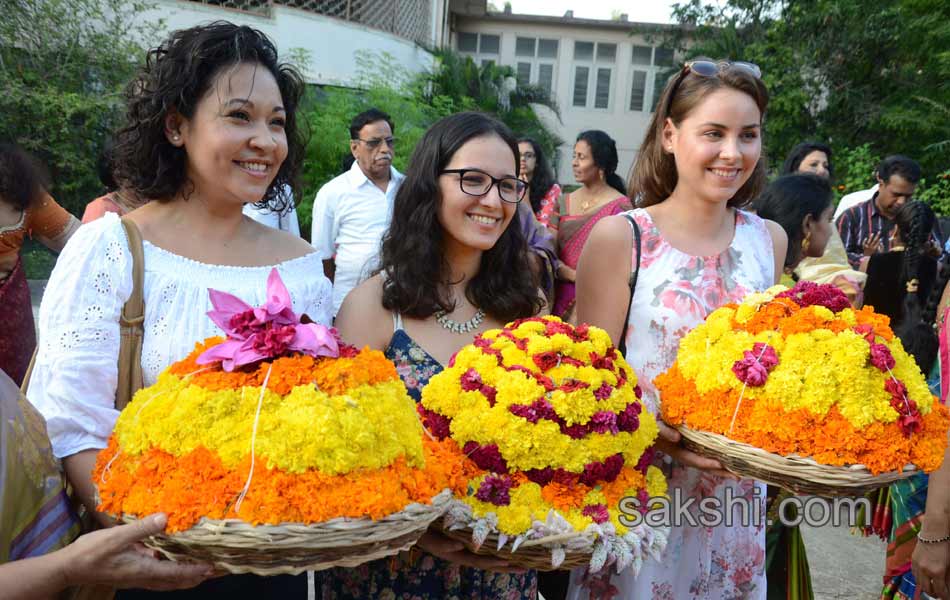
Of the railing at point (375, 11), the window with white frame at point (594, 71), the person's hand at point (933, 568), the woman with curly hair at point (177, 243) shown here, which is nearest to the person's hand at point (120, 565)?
the woman with curly hair at point (177, 243)

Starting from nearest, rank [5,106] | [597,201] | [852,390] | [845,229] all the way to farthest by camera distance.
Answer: [852,390]
[597,201]
[845,229]
[5,106]

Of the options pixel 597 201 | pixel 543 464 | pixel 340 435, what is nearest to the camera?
pixel 340 435

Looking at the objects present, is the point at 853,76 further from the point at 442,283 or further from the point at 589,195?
the point at 442,283

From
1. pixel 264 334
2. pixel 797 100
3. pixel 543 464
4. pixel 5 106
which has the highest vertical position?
pixel 797 100

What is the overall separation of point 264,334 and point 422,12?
19.7 metres

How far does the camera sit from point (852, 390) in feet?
6.24

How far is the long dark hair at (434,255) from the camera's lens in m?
2.31

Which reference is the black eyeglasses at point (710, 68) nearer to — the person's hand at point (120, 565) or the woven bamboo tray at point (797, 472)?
the woven bamboo tray at point (797, 472)

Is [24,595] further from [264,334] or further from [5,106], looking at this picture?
[5,106]

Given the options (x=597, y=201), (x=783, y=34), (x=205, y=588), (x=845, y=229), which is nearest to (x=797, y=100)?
(x=783, y=34)

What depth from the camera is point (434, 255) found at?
2395mm

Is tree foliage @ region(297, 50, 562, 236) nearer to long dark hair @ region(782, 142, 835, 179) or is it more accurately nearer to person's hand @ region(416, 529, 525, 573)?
long dark hair @ region(782, 142, 835, 179)

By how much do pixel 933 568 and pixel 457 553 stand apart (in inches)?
69.3

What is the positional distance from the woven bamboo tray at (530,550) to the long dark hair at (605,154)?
4.82 metres
